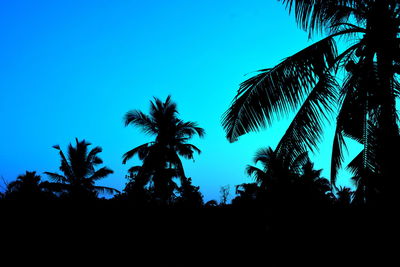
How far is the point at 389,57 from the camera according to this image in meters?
3.40

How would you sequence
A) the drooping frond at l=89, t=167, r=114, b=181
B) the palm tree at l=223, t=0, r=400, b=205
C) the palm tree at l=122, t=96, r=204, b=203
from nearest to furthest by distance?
the palm tree at l=223, t=0, r=400, b=205
the palm tree at l=122, t=96, r=204, b=203
the drooping frond at l=89, t=167, r=114, b=181

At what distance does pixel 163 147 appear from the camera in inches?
639

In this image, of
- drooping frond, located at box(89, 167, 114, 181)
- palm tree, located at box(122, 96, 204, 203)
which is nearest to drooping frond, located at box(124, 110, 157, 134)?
palm tree, located at box(122, 96, 204, 203)

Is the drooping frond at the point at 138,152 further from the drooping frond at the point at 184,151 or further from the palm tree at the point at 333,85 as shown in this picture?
the palm tree at the point at 333,85

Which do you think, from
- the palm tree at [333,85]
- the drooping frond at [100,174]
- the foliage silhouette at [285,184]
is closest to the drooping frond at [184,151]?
the foliage silhouette at [285,184]

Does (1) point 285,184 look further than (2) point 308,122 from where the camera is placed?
Yes

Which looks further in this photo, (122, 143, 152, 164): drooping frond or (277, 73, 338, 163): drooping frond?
(122, 143, 152, 164): drooping frond

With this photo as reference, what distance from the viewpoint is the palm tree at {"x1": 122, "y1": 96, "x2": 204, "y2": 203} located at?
15286mm

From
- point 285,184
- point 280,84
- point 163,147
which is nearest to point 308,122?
point 280,84

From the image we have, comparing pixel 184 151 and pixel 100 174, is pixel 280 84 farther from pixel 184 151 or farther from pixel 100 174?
pixel 100 174

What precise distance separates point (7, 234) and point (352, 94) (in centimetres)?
560

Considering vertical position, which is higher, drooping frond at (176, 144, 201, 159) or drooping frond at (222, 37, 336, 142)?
drooping frond at (176, 144, 201, 159)

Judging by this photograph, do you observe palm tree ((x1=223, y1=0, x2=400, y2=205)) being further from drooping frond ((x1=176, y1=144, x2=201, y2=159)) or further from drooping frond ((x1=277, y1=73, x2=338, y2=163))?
drooping frond ((x1=176, y1=144, x2=201, y2=159))

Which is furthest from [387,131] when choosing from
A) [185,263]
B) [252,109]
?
[185,263]
